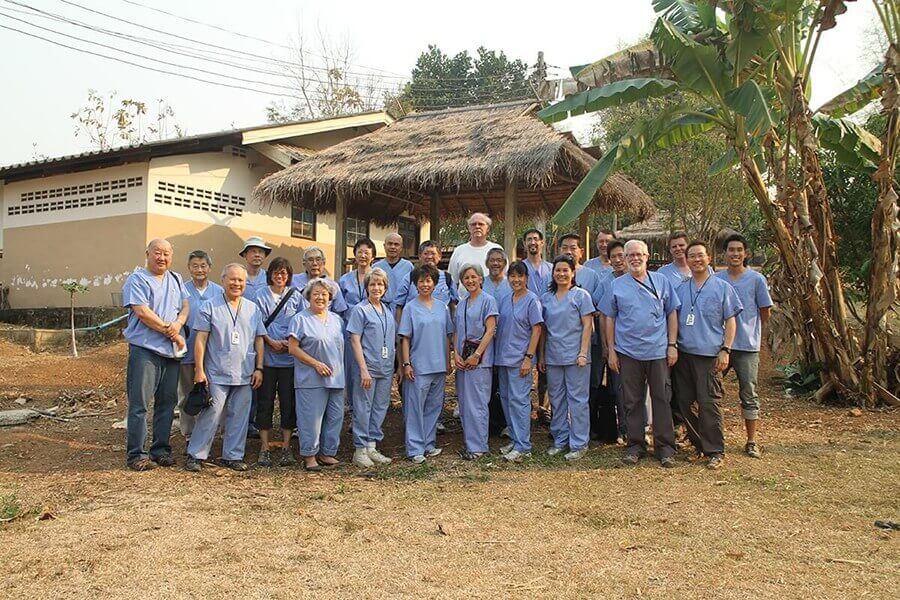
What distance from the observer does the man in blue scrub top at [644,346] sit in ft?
16.8

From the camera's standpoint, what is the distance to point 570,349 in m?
5.41

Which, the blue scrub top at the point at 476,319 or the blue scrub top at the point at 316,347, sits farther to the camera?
the blue scrub top at the point at 476,319

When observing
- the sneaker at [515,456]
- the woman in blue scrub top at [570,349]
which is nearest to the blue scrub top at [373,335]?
the sneaker at [515,456]

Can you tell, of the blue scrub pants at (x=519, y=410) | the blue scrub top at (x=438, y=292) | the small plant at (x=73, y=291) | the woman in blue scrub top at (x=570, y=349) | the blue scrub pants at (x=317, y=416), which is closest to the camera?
the blue scrub pants at (x=317, y=416)

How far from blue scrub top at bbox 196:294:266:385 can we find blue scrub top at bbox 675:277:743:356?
328 cm

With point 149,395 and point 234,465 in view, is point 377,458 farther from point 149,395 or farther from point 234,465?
point 149,395

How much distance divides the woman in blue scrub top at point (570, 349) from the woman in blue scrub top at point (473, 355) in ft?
1.56

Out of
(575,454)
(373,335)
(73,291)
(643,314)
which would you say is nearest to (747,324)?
(643,314)

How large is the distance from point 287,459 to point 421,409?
110cm

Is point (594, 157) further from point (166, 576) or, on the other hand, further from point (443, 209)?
point (166, 576)

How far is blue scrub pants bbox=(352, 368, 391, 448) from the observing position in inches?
212

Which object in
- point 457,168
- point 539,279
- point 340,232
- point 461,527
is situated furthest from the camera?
point 340,232

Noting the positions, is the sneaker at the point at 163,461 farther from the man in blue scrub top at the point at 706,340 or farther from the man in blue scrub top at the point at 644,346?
the man in blue scrub top at the point at 706,340

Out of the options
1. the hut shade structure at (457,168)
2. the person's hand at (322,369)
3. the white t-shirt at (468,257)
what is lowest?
the person's hand at (322,369)
